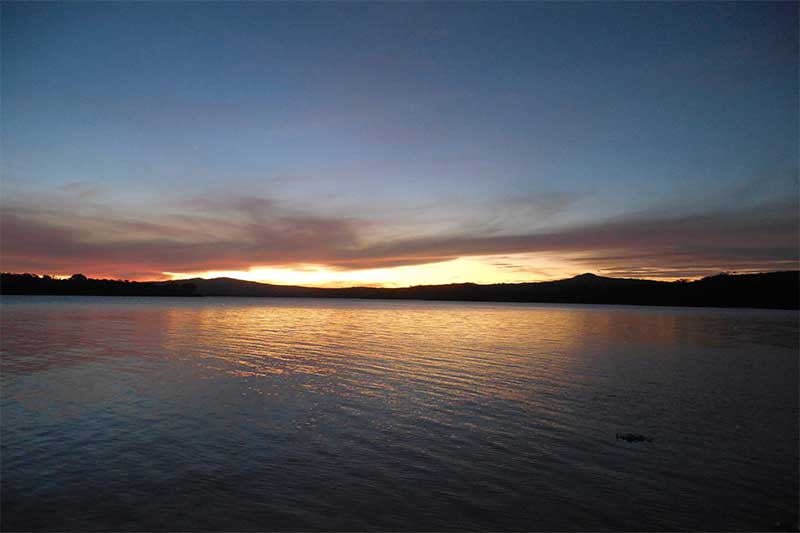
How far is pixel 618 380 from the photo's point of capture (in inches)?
1164

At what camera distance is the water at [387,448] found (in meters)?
11.0

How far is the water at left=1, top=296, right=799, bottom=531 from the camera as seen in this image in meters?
11.0

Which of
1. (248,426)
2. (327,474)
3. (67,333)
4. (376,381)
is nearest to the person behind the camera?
(327,474)

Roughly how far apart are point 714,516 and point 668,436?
7.11m

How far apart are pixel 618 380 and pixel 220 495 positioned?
26289 millimetres

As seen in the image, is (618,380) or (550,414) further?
(618,380)

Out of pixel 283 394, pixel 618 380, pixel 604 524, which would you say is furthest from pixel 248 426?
pixel 618 380

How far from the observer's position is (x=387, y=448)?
1553cm

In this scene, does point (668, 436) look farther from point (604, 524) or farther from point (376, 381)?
point (376, 381)

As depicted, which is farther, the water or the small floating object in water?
the small floating object in water

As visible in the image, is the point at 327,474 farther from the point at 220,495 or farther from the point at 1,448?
the point at 1,448

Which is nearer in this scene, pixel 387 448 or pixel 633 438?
pixel 387 448

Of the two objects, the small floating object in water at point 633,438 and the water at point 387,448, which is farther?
the small floating object in water at point 633,438

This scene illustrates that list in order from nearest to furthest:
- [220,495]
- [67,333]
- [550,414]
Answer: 1. [220,495]
2. [550,414]
3. [67,333]
